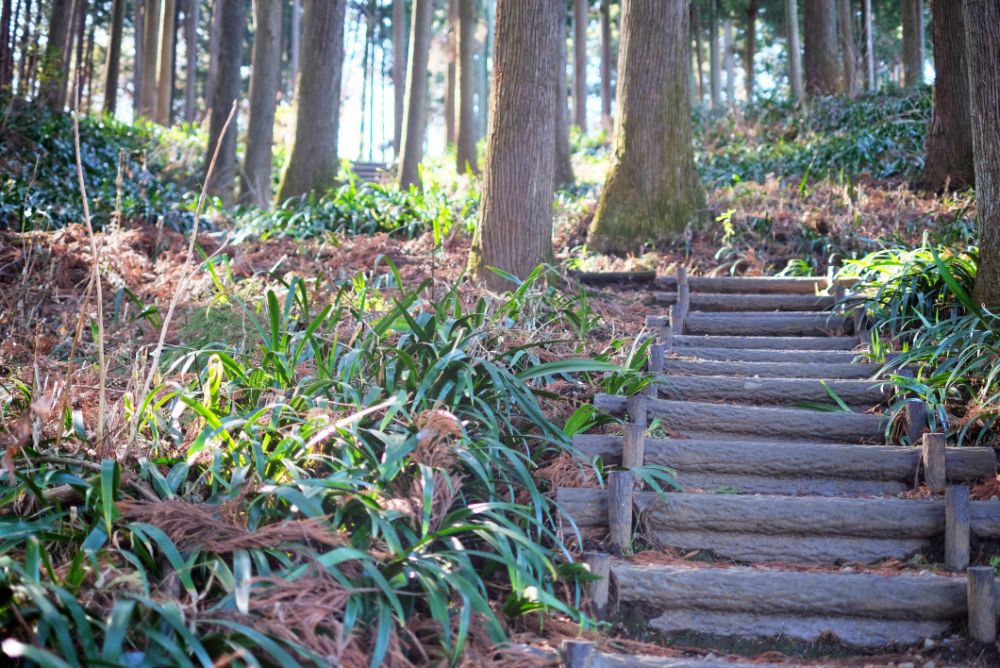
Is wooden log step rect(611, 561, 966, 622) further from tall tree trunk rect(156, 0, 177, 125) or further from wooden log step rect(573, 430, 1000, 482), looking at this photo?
tall tree trunk rect(156, 0, 177, 125)

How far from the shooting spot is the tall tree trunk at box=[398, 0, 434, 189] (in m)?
13.4

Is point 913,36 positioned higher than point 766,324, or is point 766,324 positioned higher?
point 913,36

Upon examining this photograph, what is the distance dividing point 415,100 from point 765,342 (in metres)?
9.01

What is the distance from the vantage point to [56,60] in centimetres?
1111

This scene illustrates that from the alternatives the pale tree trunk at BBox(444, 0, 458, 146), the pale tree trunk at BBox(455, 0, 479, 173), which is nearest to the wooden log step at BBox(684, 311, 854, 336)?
the pale tree trunk at BBox(455, 0, 479, 173)

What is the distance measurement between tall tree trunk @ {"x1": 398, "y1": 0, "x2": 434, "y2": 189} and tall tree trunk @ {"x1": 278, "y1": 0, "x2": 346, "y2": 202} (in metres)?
2.82

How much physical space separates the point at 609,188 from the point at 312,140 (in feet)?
13.4

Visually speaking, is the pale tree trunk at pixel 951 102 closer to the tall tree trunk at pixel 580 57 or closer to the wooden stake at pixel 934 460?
the wooden stake at pixel 934 460

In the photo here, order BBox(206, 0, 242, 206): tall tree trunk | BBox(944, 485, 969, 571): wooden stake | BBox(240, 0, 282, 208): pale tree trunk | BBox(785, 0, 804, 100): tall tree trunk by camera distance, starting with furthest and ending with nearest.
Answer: BBox(785, 0, 804, 100): tall tree trunk, BBox(206, 0, 242, 206): tall tree trunk, BBox(240, 0, 282, 208): pale tree trunk, BBox(944, 485, 969, 571): wooden stake

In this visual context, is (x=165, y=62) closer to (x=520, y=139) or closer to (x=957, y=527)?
(x=520, y=139)

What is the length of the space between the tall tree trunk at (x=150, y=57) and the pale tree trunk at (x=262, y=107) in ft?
25.0

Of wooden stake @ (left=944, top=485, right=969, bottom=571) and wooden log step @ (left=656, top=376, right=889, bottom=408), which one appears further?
wooden log step @ (left=656, top=376, right=889, bottom=408)

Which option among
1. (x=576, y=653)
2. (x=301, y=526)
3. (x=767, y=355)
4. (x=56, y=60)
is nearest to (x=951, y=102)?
(x=767, y=355)

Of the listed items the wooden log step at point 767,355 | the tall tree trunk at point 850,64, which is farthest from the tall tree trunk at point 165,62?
the wooden log step at point 767,355
